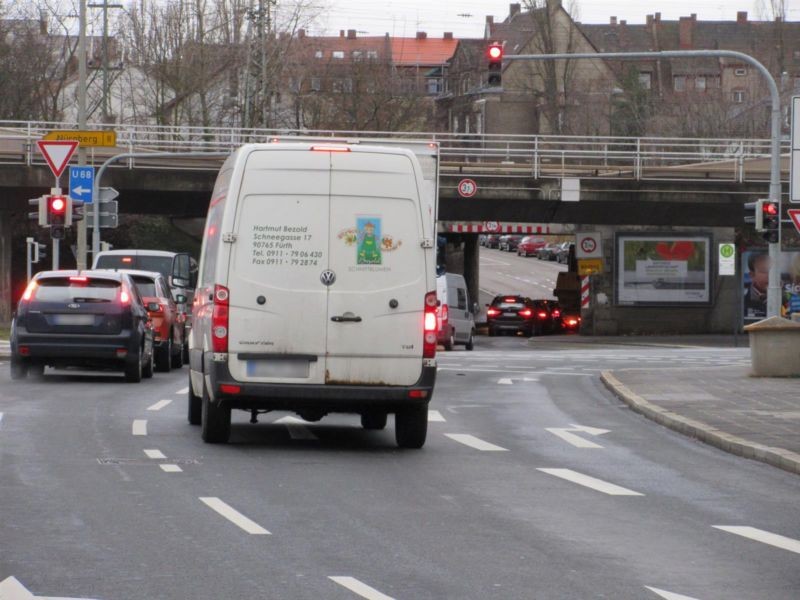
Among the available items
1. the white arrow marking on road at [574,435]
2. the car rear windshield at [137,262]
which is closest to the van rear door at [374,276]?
the white arrow marking on road at [574,435]

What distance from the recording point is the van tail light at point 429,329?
14.0 metres

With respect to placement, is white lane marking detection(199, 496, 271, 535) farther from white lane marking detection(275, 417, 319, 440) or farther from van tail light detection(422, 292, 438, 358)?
white lane marking detection(275, 417, 319, 440)

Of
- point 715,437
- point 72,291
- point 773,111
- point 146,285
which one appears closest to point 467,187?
point 773,111

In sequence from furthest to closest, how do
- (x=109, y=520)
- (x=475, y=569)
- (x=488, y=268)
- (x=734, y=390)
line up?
(x=488, y=268)
(x=734, y=390)
(x=109, y=520)
(x=475, y=569)

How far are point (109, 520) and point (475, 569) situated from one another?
246cm

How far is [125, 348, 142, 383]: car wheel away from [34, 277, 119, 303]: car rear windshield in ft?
2.87

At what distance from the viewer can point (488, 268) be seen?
102 meters

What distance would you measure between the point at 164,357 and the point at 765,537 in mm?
18507

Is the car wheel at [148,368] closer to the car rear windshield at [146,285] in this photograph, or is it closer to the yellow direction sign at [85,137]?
the car rear windshield at [146,285]

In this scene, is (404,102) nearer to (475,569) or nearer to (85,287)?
(85,287)

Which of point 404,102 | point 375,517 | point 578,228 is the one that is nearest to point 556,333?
point 578,228

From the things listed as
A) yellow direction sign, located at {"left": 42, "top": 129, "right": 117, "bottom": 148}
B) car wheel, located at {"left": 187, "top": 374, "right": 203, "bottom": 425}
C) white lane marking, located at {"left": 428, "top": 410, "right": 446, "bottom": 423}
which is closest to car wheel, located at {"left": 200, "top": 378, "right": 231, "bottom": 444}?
A: car wheel, located at {"left": 187, "top": 374, "right": 203, "bottom": 425}

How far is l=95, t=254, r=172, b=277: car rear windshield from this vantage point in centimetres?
3419

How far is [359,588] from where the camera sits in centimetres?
764
